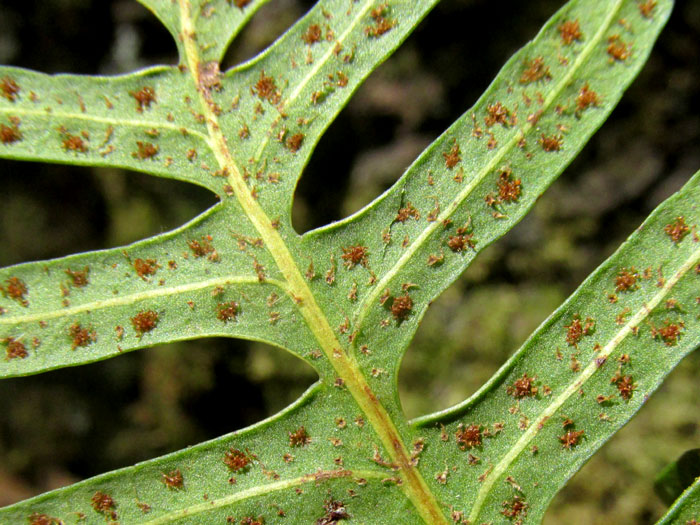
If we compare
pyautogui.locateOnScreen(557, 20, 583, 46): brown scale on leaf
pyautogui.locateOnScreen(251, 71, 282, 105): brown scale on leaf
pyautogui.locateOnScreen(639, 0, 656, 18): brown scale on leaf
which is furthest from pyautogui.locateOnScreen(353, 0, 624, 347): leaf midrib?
→ pyautogui.locateOnScreen(251, 71, 282, 105): brown scale on leaf

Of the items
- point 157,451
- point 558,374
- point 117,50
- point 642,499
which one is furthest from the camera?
point 157,451

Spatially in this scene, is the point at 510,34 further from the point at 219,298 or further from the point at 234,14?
the point at 219,298

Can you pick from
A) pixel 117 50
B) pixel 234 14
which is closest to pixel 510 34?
pixel 234 14

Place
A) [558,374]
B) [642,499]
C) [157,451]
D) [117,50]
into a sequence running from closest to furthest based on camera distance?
[558,374]
[642,499]
[117,50]
[157,451]

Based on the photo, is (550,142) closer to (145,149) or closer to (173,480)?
(145,149)

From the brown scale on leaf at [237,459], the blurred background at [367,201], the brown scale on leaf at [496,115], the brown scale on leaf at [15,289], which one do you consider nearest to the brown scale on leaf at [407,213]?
the brown scale on leaf at [496,115]

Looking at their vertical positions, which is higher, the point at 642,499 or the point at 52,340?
the point at 52,340
